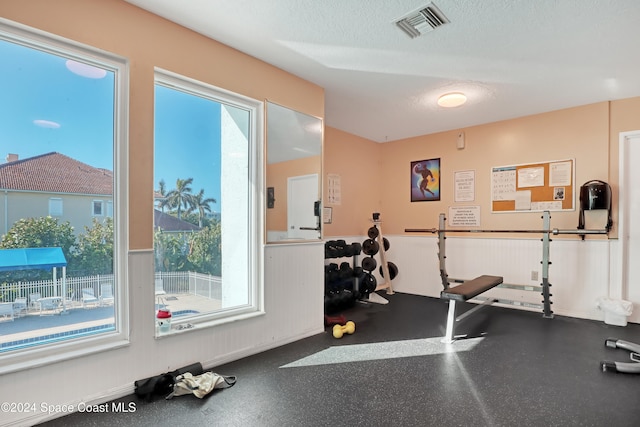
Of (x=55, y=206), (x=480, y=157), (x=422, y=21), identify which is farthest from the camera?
(x=480, y=157)

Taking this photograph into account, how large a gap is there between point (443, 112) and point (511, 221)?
1.74 metres

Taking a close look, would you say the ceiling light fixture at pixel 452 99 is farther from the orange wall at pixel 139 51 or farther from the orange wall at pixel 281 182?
the orange wall at pixel 139 51

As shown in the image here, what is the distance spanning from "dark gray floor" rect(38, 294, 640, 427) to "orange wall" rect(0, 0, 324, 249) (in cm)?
116

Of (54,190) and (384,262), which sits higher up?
(54,190)

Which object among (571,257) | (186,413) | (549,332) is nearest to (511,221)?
(571,257)

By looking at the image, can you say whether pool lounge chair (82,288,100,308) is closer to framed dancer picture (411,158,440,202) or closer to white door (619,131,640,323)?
framed dancer picture (411,158,440,202)

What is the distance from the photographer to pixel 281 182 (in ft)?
10.3

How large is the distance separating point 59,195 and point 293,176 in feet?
6.07

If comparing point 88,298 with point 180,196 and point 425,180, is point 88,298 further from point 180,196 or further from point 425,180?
point 425,180

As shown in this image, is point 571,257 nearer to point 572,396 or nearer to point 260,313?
point 572,396

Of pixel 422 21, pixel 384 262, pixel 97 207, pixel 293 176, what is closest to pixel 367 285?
pixel 384 262

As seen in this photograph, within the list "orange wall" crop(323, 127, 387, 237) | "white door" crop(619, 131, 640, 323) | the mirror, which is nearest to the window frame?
the mirror

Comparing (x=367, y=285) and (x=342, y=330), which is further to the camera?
(x=367, y=285)

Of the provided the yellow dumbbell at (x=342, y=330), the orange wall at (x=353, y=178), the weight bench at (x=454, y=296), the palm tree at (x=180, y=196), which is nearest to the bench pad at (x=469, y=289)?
the weight bench at (x=454, y=296)
